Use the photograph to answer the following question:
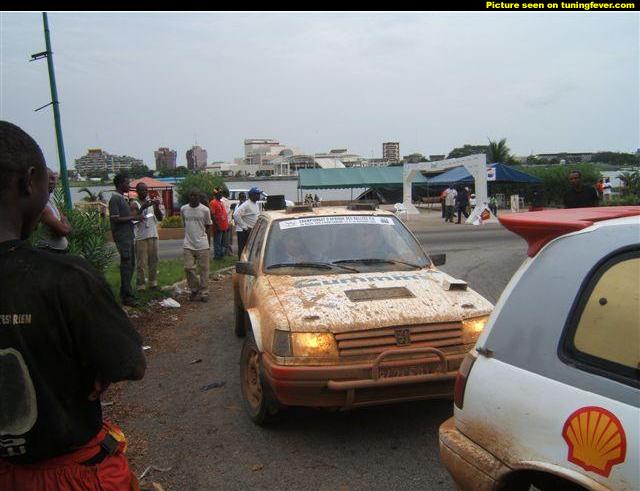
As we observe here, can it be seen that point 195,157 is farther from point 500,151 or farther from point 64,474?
point 64,474

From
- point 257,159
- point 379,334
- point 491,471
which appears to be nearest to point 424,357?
point 379,334

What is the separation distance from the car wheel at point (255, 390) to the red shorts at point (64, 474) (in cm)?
236

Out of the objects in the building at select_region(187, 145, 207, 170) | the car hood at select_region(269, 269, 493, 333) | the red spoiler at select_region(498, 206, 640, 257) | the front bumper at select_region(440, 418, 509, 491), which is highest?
the building at select_region(187, 145, 207, 170)

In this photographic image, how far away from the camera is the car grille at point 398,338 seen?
3924 millimetres

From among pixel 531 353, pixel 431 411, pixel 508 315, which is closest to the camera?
pixel 531 353

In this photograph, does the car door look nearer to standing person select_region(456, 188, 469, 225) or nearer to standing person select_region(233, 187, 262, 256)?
standing person select_region(233, 187, 262, 256)

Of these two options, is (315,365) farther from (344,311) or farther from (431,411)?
(431,411)

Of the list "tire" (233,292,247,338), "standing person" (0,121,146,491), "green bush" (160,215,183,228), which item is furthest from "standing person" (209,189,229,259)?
"standing person" (0,121,146,491)

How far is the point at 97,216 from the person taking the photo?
7.52 m

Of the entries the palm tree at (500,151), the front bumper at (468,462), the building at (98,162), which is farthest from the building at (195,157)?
the front bumper at (468,462)

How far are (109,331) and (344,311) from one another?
2571 mm

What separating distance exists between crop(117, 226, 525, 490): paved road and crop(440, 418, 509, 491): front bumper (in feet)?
3.28

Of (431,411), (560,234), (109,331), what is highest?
(560,234)

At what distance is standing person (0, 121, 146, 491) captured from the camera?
5.35 ft
